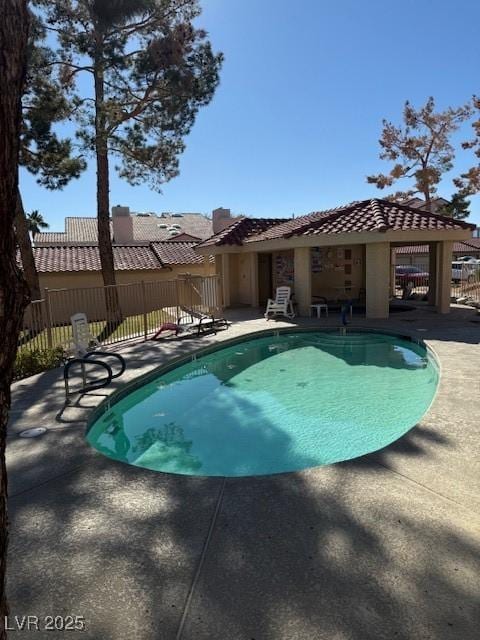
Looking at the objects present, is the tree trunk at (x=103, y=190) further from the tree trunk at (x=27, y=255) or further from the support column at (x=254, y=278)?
the support column at (x=254, y=278)

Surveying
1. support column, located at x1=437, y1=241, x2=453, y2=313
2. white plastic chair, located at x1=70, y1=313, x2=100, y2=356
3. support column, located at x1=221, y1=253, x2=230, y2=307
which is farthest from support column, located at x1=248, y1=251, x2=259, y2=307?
white plastic chair, located at x1=70, y1=313, x2=100, y2=356

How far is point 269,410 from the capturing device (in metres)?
8.74

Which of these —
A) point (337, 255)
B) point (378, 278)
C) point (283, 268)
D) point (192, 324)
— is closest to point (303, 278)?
point (378, 278)

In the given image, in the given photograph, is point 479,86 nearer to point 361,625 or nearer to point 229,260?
point 229,260

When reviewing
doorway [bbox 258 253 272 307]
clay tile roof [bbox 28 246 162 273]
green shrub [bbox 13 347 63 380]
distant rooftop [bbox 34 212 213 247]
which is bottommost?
green shrub [bbox 13 347 63 380]

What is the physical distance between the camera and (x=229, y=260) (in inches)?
909

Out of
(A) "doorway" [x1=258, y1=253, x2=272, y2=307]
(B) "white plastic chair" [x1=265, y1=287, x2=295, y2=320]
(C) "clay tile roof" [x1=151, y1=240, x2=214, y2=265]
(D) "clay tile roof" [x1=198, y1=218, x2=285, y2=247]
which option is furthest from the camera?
(C) "clay tile roof" [x1=151, y1=240, x2=214, y2=265]

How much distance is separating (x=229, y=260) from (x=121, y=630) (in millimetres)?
20975

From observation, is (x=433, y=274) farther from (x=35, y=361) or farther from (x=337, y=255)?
(x=35, y=361)

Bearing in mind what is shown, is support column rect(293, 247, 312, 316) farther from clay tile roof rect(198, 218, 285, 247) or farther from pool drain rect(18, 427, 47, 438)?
pool drain rect(18, 427, 47, 438)

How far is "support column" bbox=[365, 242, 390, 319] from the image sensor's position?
16.3m

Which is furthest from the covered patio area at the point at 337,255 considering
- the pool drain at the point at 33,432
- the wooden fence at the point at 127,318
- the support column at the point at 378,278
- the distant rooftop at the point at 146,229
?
the distant rooftop at the point at 146,229

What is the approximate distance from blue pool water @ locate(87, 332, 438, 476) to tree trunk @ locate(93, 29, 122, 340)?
5.09m

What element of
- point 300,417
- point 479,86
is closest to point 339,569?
point 300,417
